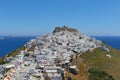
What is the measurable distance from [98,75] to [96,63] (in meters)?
9.37

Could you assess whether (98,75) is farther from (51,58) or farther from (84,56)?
(84,56)

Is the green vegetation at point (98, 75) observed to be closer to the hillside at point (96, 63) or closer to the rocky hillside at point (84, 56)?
the rocky hillside at point (84, 56)

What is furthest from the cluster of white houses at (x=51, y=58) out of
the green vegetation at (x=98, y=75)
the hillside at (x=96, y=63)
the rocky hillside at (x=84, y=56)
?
the green vegetation at (x=98, y=75)

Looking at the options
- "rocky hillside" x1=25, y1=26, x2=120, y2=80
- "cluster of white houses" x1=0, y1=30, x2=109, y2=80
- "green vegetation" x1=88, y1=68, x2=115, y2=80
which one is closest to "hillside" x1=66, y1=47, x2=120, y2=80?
"rocky hillside" x1=25, y1=26, x2=120, y2=80

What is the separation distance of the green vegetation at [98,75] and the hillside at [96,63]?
1.24m

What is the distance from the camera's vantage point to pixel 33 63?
78750mm

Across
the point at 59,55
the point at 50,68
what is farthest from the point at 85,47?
the point at 50,68

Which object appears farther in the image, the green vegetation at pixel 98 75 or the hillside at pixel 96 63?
the green vegetation at pixel 98 75

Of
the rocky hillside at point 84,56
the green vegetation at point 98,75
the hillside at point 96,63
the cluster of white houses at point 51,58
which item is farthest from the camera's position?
the rocky hillside at point 84,56

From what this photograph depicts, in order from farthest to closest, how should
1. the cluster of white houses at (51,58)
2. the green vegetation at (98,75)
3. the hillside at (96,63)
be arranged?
the green vegetation at (98,75) < the hillside at (96,63) < the cluster of white houses at (51,58)

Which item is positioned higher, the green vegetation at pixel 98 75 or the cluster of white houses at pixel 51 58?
the cluster of white houses at pixel 51 58

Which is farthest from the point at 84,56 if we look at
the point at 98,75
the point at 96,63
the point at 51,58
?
the point at 51,58

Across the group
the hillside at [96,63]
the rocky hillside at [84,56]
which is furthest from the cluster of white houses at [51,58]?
the hillside at [96,63]

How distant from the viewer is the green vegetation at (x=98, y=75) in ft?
255
